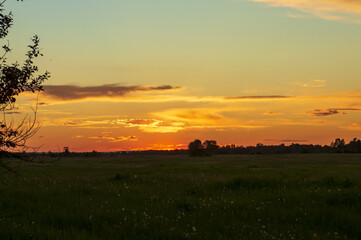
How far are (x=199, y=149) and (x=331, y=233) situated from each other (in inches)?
5530

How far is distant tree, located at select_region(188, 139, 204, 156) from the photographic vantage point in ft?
492

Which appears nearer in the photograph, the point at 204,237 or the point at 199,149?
the point at 204,237

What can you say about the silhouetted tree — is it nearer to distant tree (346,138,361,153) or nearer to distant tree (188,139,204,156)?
distant tree (188,139,204,156)

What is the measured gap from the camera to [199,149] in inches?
5969

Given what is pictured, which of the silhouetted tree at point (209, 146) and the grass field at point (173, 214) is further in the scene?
the silhouetted tree at point (209, 146)

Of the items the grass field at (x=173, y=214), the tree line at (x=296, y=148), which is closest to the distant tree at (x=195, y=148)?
the tree line at (x=296, y=148)

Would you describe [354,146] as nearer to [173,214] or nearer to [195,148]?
[195,148]

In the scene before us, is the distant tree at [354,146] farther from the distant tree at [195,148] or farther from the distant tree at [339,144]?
the distant tree at [195,148]

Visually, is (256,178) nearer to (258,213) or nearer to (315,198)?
(315,198)

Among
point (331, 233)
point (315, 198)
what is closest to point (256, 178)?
point (315, 198)

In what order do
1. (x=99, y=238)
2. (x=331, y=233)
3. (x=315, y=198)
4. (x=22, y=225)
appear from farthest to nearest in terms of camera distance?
(x=315, y=198) → (x=22, y=225) → (x=331, y=233) → (x=99, y=238)

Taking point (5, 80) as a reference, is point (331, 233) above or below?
below

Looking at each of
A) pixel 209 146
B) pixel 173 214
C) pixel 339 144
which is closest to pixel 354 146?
pixel 339 144

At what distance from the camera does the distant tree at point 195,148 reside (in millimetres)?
149875
